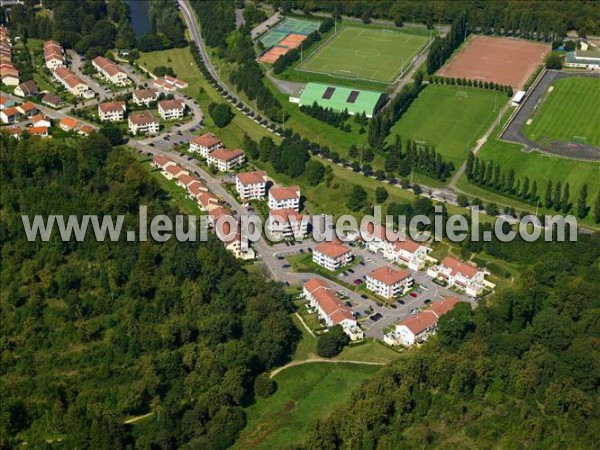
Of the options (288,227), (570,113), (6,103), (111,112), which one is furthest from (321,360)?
(6,103)

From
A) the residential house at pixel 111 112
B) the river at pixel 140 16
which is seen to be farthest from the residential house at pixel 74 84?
the river at pixel 140 16

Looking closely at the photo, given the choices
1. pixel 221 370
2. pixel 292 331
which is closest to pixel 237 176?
pixel 292 331

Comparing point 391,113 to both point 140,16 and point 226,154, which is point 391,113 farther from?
point 140,16

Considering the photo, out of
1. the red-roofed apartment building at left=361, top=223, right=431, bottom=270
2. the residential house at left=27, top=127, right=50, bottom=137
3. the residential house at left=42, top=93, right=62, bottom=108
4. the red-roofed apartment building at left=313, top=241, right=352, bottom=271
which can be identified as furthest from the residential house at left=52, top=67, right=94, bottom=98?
the red-roofed apartment building at left=361, top=223, right=431, bottom=270

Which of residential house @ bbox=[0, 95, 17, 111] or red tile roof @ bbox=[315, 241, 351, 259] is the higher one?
residential house @ bbox=[0, 95, 17, 111]

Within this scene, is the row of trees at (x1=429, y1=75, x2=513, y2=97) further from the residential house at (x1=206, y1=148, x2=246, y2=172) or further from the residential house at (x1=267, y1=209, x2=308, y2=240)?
the residential house at (x1=267, y1=209, x2=308, y2=240)

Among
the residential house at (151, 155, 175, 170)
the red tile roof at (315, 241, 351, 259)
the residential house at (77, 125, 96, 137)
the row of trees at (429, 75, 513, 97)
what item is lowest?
the red tile roof at (315, 241, 351, 259)
